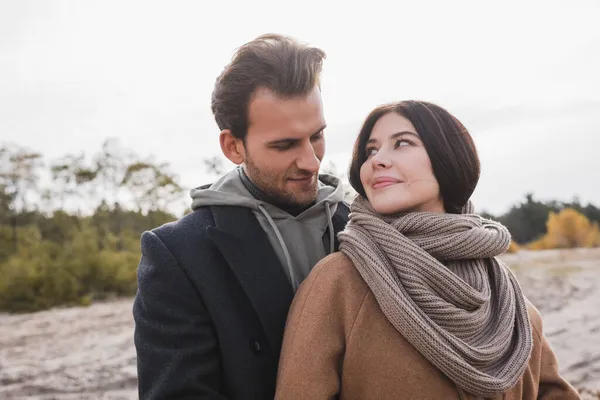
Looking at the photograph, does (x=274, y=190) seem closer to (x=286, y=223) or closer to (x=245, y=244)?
(x=286, y=223)

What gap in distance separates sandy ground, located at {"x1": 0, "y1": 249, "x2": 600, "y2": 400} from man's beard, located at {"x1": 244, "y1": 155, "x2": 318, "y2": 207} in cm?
364

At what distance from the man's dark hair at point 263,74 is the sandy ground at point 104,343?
12.2 feet

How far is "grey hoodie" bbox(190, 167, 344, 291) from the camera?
218 centimetres

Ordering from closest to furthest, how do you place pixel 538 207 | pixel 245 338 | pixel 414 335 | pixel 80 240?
pixel 414 335
pixel 245 338
pixel 80 240
pixel 538 207

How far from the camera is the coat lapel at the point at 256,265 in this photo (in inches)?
78.8

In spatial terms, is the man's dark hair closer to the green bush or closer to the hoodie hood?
the hoodie hood

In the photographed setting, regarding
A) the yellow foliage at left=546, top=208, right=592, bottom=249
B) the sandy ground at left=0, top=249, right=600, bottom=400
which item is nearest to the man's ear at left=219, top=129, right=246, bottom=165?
the sandy ground at left=0, top=249, right=600, bottom=400

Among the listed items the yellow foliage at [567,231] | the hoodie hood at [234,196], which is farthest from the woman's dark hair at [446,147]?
the yellow foliage at [567,231]

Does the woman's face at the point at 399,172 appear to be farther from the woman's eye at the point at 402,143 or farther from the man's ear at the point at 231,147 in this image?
the man's ear at the point at 231,147

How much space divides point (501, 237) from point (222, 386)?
3.76 ft

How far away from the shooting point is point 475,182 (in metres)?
2.02

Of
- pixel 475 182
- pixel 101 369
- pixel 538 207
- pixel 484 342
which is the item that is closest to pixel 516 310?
pixel 484 342

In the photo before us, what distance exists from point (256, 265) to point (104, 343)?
6110 mm

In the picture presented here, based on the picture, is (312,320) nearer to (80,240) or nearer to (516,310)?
(516,310)
